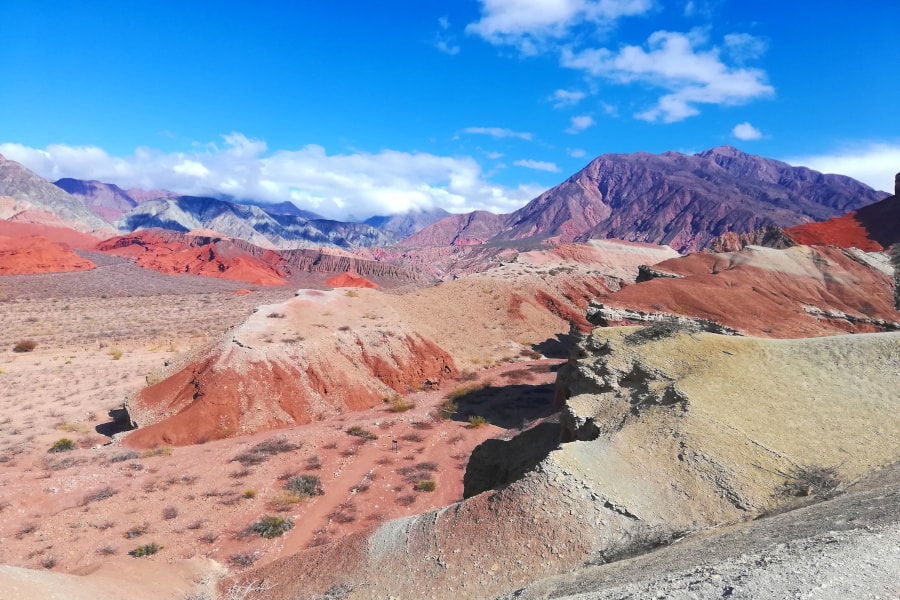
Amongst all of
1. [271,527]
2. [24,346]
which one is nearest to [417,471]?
[271,527]

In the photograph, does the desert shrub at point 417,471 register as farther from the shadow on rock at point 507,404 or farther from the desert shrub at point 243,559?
the desert shrub at point 243,559

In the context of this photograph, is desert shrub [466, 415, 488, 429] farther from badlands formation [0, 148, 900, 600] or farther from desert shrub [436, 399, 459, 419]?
desert shrub [436, 399, 459, 419]

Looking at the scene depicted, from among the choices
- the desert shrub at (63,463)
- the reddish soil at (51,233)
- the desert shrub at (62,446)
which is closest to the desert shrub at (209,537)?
the desert shrub at (63,463)

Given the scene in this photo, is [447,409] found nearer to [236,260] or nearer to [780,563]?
[780,563]

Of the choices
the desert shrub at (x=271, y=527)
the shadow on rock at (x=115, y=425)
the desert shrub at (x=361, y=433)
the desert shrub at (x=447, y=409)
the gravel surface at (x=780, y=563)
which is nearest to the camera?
the gravel surface at (x=780, y=563)

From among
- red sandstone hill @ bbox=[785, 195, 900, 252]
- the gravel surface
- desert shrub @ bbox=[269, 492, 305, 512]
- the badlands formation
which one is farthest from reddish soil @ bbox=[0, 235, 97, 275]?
red sandstone hill @ bbox=[785, 195, 900, 252]
